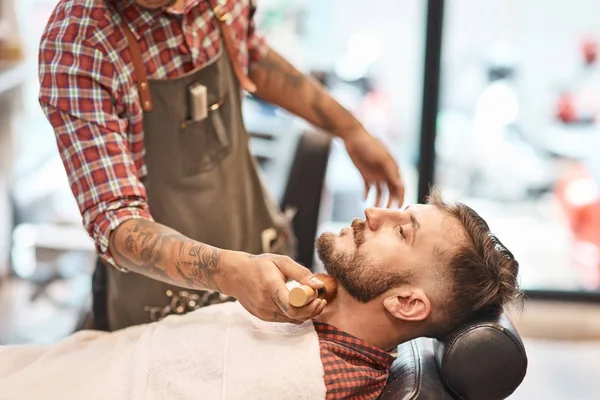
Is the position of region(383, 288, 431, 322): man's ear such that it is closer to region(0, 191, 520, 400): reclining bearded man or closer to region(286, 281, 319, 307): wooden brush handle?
region(0, 191, 520, 400): reclining bearded man

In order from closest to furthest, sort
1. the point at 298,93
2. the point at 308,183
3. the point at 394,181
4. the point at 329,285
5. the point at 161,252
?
the point at 161,252, the point at 329,285, the point at 394,181, the point at 298,93, the point at 308,183

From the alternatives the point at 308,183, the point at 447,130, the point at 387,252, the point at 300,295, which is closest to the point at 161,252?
the point at 300,295

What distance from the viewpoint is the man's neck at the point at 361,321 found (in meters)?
1.55

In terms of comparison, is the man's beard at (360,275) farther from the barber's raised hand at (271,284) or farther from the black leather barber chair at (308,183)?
the black leather barber chair at (308,183)

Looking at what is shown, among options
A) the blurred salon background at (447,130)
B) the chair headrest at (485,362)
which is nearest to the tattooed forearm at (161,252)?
the chair headrest at (485,362)

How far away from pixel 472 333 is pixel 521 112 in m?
2.58

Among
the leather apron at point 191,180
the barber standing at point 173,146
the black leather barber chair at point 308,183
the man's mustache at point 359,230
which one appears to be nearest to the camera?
the barber standing at point 173,146

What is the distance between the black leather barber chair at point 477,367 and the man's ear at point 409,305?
9 cm

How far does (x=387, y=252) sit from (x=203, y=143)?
1.72 feet

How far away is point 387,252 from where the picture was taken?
154 cm

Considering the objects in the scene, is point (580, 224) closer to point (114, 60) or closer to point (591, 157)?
point (591, 157)

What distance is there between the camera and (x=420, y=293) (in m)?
1.51

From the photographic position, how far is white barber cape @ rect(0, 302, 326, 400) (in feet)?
4.73

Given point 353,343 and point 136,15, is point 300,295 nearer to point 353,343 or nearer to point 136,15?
point 353,343
